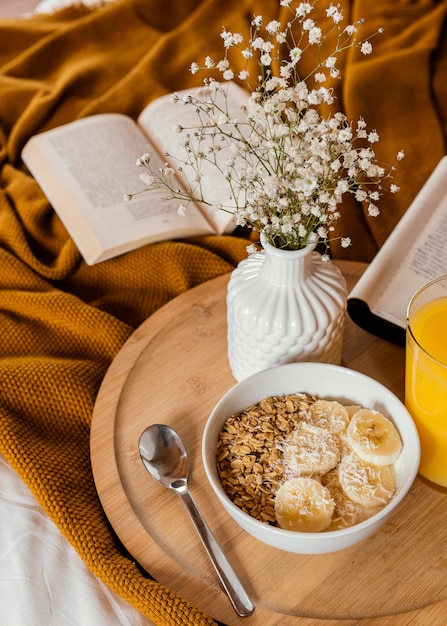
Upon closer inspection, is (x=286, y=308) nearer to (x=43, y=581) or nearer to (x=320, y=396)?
(x=320, y=396)

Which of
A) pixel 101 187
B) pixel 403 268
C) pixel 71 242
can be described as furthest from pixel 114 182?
pixel 403 268

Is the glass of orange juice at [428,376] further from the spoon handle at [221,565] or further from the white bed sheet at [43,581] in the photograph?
the white bed sheet at [43,581]

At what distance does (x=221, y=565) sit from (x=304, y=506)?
0.38ft

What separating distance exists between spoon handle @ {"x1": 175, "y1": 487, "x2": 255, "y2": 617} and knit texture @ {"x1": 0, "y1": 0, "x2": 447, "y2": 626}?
0.14 feet

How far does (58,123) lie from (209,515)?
100 cm

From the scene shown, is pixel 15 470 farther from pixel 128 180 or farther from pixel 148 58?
pixel 148 58

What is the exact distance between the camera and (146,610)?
0.73 meters

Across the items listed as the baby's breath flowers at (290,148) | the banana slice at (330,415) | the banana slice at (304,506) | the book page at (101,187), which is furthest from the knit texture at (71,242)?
the baby's breath flowers at (290,148)

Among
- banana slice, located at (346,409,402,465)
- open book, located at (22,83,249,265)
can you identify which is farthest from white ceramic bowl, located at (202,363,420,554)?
open book, located at (22,83,249,265)

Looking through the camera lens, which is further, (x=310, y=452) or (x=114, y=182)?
(x=114, y=182)

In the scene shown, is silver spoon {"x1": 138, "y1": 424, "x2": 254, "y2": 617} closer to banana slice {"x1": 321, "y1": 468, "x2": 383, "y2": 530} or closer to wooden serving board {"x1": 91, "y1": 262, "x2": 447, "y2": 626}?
wooden serving board {"x1": 91, "y1": 262, "x2": 447, "y2": 626}

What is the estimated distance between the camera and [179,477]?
80 centimetres

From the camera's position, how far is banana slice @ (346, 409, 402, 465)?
0.72m

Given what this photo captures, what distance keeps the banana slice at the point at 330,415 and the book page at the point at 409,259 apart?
0.70 feet
